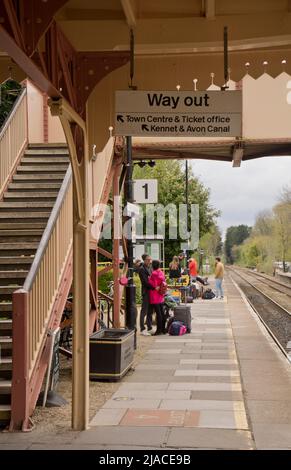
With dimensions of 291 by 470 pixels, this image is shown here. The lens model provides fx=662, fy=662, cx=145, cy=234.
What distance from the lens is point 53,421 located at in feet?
24.9

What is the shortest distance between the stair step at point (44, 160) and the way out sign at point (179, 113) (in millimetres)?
6164

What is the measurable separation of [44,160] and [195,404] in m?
6.84

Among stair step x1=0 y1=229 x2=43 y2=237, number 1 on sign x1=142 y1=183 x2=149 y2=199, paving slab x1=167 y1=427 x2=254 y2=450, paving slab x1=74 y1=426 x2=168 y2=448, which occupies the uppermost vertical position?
number 1 on sign x1=142 y1=183 x2=149 y2=199

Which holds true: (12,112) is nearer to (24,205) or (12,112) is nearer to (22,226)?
(24,205)

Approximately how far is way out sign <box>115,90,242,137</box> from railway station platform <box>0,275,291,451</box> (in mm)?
3208

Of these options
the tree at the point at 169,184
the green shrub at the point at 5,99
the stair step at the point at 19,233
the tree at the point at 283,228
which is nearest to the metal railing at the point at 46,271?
the stair step at the point at 19,233

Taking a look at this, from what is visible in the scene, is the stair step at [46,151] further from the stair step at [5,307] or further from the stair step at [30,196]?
the stair step at [5,307]

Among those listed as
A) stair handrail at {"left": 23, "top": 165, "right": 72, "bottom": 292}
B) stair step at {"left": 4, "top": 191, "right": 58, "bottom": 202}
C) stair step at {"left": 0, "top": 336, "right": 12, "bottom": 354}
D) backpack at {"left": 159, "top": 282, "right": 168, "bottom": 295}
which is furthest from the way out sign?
backpack at {"left": 159, "top": 282, "right": 168, "bottom": 295}

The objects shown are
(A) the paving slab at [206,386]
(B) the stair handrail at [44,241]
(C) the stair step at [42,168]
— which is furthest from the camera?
(C) the stair step at [42,168]

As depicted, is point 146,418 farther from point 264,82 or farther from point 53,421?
point 264,82

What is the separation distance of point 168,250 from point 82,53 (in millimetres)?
33367

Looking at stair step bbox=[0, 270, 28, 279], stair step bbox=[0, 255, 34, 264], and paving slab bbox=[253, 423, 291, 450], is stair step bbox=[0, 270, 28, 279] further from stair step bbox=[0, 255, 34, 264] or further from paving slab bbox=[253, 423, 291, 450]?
paving slab bbox=[253, 423, 291, 450]

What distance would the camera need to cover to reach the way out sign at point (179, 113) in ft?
24.0

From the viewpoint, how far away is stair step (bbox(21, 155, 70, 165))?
13383mm
